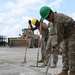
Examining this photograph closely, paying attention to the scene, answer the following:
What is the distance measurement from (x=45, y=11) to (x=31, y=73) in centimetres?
236

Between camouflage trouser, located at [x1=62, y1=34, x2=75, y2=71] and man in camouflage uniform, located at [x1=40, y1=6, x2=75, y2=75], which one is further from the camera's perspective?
camouflage trouser, located at [x1=62, y1=34, x2=75, y2=71]

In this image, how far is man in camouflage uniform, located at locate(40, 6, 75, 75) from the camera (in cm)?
616

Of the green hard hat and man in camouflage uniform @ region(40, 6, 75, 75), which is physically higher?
the green hard hat

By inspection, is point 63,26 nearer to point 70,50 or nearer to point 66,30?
point 66,30

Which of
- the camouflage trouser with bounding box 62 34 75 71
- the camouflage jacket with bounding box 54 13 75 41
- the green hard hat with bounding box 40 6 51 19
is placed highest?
the green hard hat with bounding box 40 6 51 19

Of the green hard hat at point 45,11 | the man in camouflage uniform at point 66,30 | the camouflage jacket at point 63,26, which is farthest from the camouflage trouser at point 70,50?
the green hard hat at point 45,11

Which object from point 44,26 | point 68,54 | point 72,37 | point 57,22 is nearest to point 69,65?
point 68,54

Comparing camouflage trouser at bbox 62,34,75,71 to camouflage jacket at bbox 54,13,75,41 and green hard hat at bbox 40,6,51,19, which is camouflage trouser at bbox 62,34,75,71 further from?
green hard hat at bbox 40,6,51,19

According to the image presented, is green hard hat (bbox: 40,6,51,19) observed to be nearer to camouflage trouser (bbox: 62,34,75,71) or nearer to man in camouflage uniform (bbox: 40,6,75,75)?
man in camouflage uniform (bbox: 40,6,75,75)

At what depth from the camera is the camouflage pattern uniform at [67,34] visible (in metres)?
6.16

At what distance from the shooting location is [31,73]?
803 cm

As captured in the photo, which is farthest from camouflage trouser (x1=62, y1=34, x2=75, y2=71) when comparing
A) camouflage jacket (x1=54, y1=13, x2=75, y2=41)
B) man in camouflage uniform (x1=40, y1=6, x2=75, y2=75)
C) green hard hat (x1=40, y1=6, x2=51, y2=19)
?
green hard hat (x1=40, y1=6, x2=51, y2=19)

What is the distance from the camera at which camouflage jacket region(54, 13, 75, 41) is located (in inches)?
242

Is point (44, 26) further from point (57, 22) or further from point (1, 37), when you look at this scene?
point (1, 37)
